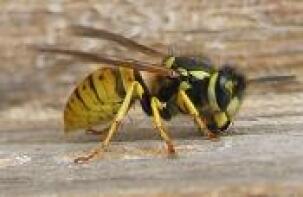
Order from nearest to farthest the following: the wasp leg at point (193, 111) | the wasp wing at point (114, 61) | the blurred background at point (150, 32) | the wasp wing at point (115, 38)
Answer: the wasp wing at point (114, 61), the wasp leg at point (193, 111), the wasp wing at point (115, 38), the blurred background at point (150, 32)

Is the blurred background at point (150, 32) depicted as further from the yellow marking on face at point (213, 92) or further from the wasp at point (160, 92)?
the yellow marking on face at point (213, 92)

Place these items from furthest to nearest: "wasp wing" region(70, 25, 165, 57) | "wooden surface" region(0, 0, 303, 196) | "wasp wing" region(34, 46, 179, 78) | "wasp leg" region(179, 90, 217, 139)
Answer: "wooden surface" region(0, 0, 303, 196) < "wasp wing" region(70, 25, 165, 57) < "wasp leg" region(179, 90, 217, 139) < "wasp wing" region(34, 46, 179, 78)

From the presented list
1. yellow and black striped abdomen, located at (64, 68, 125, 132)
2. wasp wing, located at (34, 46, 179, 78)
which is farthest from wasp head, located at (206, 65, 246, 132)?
yellow and black striped abdomen, located at (64, 68, 125, 132)

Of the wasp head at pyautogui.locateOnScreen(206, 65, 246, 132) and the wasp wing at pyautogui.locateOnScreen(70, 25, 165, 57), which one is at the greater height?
the wasp wing at pyautogui.locateOnScreen(70, 25, 165, 57)

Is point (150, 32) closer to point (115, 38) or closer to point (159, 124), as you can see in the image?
point (115, 38)

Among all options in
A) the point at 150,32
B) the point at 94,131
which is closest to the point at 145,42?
the point at 150,32

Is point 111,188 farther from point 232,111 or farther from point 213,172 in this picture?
point 232,111

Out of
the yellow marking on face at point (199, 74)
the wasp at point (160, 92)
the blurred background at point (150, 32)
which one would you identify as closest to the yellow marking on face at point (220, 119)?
the wasp at point (160, 92)

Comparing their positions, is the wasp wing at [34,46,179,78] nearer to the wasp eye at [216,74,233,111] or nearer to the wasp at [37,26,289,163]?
the wasp at [37,26,289,163]
